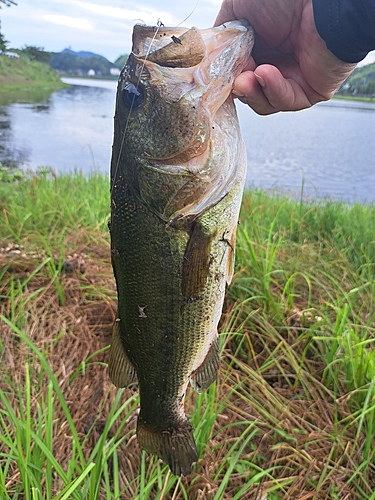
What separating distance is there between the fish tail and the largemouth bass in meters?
0.41

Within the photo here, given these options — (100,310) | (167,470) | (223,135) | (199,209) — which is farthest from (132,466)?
(223,135)

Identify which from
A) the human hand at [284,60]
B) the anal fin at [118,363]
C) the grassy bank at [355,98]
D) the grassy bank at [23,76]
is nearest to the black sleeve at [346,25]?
the human hand at [284,60]

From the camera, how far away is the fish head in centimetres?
147

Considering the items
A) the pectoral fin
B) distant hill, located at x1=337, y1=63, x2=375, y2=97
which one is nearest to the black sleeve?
the pectoral fin

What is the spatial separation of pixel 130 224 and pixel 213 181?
34 centimetres

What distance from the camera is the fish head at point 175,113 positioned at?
1.47m

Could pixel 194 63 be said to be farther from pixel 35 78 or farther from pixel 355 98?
pixel 355 98

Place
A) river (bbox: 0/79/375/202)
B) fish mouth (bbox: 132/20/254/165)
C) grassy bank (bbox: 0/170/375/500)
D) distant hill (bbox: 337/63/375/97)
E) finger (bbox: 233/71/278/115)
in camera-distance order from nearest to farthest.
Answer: fish mouth (bbox: 132/20/254/165)
finger (bbox: 233/71/278/115)
grassy bank (bbox: 0/170/375/500)
river (bbox: 0/79/375/202)
distant hill (bbox: 337/63/375/97)

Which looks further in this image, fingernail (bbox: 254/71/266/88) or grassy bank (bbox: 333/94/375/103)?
grassy bank (bbox: 333/94/375/103)

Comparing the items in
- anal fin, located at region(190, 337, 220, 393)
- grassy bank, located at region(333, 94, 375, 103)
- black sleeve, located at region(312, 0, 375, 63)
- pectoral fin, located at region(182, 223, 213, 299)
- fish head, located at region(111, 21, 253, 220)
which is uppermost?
grassy bank, located at region(333, 94, 375, 103)

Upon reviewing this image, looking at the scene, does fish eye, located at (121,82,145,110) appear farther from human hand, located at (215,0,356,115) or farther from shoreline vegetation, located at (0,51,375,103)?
shoreline vegetation, located at (0,51,375,103)

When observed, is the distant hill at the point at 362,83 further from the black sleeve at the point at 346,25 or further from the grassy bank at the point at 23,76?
the black sleeve at the point at 346,25

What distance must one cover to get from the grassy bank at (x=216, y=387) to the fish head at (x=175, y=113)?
914 mm

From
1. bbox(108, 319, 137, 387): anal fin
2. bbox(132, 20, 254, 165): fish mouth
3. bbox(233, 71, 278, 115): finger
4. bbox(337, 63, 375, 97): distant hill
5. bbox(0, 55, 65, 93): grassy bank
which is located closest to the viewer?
bbox(132, 20, 254, 165): fish mouth
